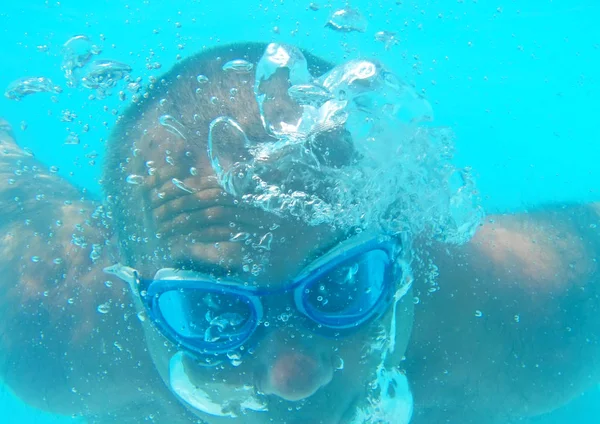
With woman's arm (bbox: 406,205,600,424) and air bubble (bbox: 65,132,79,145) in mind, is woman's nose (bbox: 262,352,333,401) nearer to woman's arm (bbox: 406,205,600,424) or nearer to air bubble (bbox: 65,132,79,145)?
woman's arm (bbox: 406,205,600,424)

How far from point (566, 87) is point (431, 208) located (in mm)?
11988

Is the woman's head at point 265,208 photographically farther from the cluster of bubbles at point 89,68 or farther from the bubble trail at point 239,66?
the cluster of bubbles at point 89,68

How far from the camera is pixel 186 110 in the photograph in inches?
128

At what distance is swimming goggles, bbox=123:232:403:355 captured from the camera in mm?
2709

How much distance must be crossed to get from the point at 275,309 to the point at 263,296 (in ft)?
0.41

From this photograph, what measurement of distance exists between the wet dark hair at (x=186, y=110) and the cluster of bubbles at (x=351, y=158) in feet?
0.35

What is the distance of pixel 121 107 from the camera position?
3836mm

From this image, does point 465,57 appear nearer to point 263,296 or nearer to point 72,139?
point 72,139

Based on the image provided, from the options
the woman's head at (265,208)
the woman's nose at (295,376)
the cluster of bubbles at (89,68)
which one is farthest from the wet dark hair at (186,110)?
the woman's nose at (295,376)

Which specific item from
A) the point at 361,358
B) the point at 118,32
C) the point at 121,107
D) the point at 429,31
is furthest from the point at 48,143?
the point at 361,358

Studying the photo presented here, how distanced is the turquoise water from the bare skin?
304 cm

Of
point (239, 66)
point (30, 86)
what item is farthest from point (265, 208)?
point (30, 86)

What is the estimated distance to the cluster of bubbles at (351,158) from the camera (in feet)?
9.19

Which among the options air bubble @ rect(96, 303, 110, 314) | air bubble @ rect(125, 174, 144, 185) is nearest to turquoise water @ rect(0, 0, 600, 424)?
air bubble @ rect(96, 303, 110, 314)
